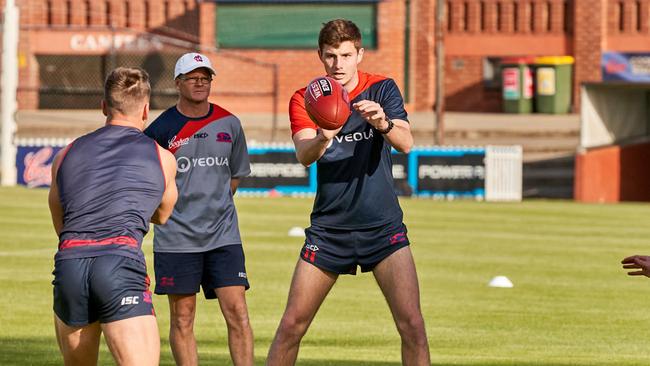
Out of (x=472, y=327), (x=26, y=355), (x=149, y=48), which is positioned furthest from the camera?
(x=149, y=48)

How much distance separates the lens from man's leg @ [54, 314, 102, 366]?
7.89 m

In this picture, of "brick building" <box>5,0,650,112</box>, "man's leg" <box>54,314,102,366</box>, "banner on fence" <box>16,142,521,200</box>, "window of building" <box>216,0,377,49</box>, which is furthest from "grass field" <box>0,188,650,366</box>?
"window of building" <box>216,0,377,49</box>

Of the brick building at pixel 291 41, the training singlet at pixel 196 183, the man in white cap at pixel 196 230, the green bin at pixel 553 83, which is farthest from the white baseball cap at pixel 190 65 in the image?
the green bin at pixel 553 83

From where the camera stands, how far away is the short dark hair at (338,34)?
9.06 meters

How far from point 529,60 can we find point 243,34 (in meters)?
9.17

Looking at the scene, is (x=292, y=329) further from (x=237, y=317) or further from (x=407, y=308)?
(x=237, y=317)

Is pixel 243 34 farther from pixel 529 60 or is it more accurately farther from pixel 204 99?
pixel 204 99

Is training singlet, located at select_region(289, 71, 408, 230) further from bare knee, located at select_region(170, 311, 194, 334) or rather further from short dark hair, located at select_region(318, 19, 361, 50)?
bare knee, located at select_region(170, 311, 194, 334)

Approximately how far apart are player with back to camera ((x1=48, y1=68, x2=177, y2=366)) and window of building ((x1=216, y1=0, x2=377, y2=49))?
132ft

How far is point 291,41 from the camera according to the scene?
159 feet

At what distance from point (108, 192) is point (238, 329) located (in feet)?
9.09

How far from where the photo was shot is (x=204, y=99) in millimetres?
10359

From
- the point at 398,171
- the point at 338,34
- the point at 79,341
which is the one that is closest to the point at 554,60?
the point at 398,171

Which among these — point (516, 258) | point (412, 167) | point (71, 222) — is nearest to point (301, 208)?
point (412, 167)
